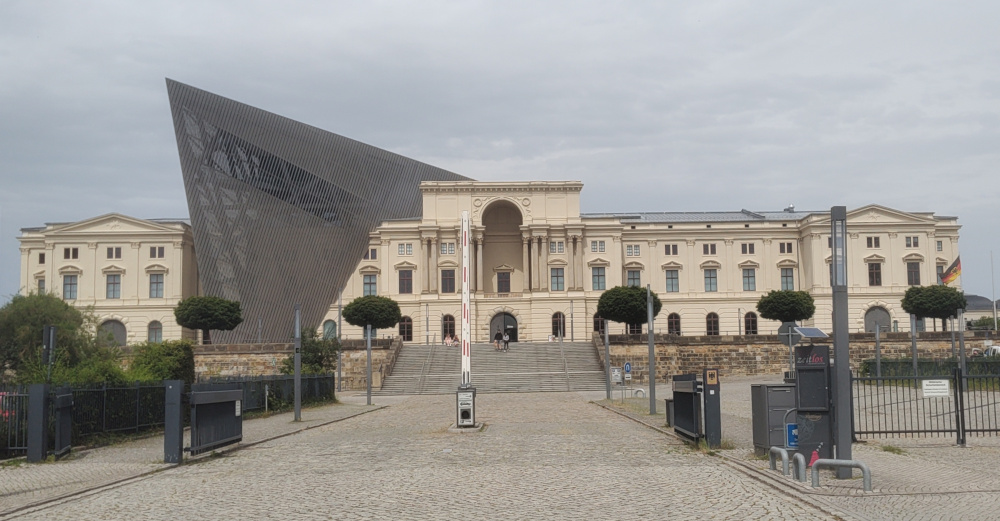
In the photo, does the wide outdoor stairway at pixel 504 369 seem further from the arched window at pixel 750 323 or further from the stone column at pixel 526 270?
the arched window at pixel 750 323

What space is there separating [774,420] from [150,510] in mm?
8523

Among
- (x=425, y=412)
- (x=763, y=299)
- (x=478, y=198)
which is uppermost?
(x=478, y=198)

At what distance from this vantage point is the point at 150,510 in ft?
35.6

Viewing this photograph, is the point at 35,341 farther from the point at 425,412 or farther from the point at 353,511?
the point at 353,511

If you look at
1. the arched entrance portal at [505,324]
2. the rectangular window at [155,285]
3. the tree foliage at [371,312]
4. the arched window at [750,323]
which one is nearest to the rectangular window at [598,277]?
the arched entrance portal at [505,324]

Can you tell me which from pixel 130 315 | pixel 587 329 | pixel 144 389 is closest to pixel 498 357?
Answer: pixel 587 329

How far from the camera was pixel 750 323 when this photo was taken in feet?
246

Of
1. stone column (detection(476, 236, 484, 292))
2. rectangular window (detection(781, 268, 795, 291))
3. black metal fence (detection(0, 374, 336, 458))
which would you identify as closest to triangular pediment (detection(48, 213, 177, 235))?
stone column (detection(476, 236, 484, 292))

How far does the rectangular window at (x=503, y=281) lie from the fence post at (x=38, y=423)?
2383 inches

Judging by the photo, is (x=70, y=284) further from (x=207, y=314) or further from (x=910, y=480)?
(x=910, y=480)

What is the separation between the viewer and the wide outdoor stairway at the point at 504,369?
48844 mm

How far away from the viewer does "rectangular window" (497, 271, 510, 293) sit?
7656 cm

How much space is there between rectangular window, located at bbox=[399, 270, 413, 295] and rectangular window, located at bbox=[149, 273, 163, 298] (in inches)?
686

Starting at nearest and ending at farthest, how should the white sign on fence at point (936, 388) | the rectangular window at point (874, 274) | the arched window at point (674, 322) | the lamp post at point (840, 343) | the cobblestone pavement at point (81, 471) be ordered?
the cobblestone pavement at point (81, 471) < the lamp post at point (840, 343) < the white sign on fence at point (936, 388) < the rectangular window at point (874, 274) < the arched window at point (674, 322)
